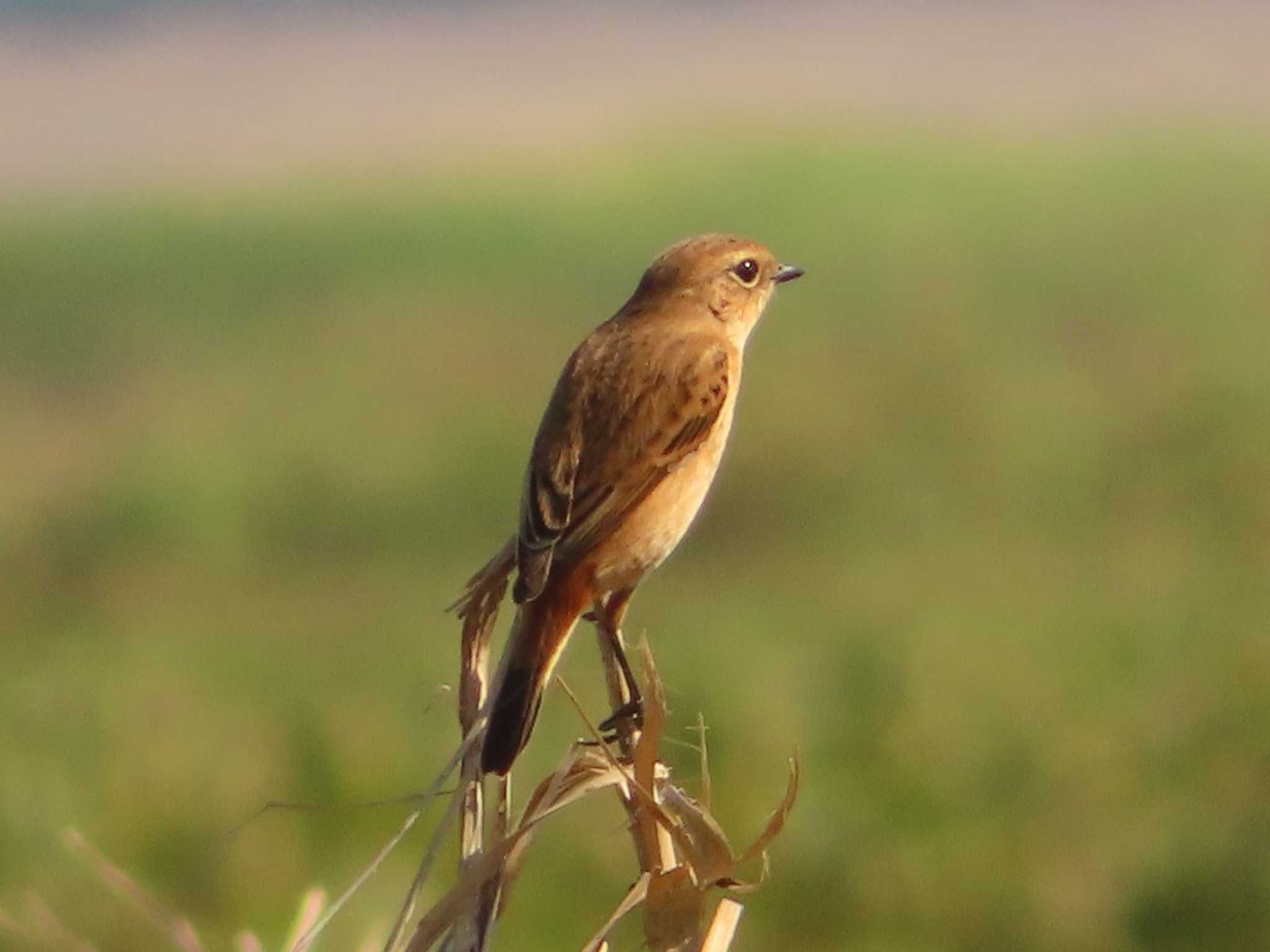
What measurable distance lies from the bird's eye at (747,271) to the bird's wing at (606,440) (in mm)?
403

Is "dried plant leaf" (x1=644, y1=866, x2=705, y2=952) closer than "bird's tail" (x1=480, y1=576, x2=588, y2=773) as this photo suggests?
Yes

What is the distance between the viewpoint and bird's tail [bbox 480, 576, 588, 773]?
10.3 ft

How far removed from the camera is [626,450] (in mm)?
4324

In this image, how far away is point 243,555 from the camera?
1205 cm

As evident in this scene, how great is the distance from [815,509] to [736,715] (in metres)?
4.52

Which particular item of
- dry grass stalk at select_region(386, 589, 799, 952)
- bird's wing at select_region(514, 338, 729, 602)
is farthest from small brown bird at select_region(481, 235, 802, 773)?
dry grass stalk at select_region(386, 589, 799, 952)

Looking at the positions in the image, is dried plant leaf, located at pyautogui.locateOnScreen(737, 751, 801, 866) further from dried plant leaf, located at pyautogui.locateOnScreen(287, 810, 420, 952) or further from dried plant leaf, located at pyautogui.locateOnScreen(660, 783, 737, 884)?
dried plant leaf, located at pyautogui.locateOnScreen(287, 810, 420, 952)

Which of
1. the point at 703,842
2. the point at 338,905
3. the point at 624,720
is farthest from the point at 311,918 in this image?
the point at 624,720

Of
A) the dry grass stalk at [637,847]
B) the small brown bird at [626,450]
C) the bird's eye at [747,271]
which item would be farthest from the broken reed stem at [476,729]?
the bird's eye at [747,271]

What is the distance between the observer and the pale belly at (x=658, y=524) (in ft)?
13.8

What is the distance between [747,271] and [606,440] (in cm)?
84

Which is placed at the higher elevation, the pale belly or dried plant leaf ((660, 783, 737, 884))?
dried plant leaf ((660, 783, 737, 884))

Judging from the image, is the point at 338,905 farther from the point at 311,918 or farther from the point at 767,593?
the point at 767,593

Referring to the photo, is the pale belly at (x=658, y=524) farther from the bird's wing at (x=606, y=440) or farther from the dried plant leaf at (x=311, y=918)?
the dried plant leaf at (x=311, y=918)
